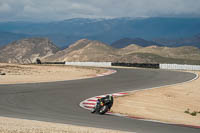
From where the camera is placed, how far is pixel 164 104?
741 inches

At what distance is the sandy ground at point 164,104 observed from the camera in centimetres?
1490

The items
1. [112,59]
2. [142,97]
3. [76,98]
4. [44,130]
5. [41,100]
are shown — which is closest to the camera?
[44,130]

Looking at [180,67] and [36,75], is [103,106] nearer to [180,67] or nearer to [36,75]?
[36,75]

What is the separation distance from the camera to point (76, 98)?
1897 centimetres

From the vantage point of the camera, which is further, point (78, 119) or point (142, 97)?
point (142, 97)

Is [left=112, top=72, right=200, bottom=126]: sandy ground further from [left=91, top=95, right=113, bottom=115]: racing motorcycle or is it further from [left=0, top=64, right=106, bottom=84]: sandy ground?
[left=0, top=64, right=106, bottom=84]: sandy ground

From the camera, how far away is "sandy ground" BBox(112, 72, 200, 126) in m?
14.9

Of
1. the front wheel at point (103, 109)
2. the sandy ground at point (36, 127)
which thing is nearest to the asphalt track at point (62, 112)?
the front wheel at point (103, 109)

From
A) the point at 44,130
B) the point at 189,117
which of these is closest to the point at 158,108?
the point at 189,117

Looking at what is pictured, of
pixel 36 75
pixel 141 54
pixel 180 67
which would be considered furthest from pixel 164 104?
pixel 141 54

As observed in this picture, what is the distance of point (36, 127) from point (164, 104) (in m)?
9.98

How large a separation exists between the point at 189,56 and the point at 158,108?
4853 inches

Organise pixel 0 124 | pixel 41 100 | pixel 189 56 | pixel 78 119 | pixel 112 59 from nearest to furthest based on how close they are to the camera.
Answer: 1. pixel 0 124
2. pixel 78 119
3. pixel 41 100
4. pixel 112 59
5. pixel 189 56

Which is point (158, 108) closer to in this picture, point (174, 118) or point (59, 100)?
point (174, 118)
